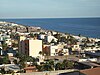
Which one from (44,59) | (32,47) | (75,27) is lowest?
(75,27)

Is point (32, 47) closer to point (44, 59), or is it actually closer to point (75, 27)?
point (44, 59)

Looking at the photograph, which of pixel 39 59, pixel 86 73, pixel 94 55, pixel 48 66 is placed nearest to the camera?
pixel 86 73

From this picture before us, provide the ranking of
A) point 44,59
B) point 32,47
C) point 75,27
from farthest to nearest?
1. point 75,27
2. point 32,47
3. point 44,59

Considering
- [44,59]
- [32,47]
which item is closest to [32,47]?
[32,47]

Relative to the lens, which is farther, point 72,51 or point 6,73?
point 72,51

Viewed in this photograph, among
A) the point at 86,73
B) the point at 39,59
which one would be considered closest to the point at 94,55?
the point at 39,59

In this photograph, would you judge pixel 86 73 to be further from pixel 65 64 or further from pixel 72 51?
pixel 72 51

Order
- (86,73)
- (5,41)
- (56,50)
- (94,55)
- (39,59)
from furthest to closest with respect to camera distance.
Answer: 1. (5,41)
2. (56,50)
3. (94,55)
4. (39,59)
5. (86,73)

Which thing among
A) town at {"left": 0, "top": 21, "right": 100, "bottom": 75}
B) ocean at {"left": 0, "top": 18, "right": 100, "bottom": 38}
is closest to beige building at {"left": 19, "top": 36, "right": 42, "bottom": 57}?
town at {"left": 0, "top": 21, "right": 100, "bottom": 75}

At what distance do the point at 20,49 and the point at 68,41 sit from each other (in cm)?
905

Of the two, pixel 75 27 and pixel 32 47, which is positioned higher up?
pixel 32 47

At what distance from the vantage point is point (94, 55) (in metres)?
20.6

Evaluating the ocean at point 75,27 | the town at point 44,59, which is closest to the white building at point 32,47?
the town at point 44,59

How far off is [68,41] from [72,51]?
625 centimetres
